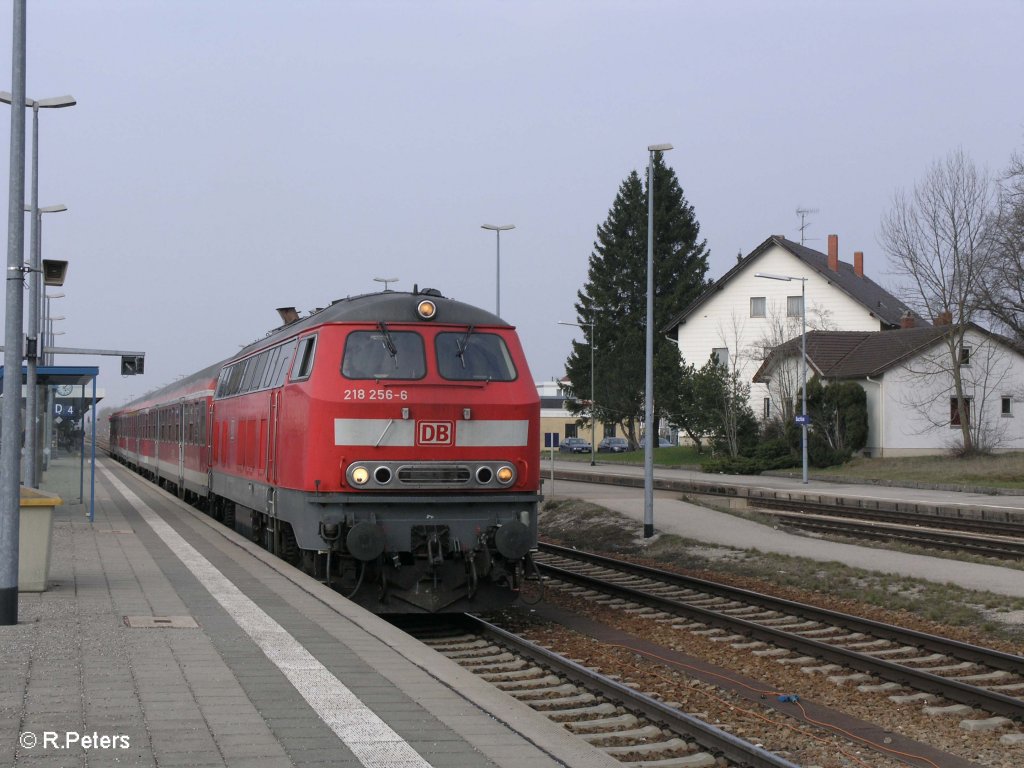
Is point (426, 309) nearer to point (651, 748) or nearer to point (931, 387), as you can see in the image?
point (651, 748)

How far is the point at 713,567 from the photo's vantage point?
60.6 feet

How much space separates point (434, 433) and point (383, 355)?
39.0 inches

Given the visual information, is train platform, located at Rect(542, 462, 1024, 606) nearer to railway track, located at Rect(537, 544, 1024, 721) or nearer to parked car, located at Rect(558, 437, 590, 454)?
railway track, located at Rect(537, 544, 1024, 721)

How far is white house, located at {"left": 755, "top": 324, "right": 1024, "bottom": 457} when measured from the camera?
161 ft

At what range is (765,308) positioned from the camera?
63.0m

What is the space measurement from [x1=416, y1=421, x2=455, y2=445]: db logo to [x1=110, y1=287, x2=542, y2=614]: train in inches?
0.7

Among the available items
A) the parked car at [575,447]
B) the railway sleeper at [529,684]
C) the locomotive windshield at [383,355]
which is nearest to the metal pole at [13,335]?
the locomotive windshield at [383,355]

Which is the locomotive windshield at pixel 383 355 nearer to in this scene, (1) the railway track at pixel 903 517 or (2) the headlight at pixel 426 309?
(2) the headlight at pixel 426 309

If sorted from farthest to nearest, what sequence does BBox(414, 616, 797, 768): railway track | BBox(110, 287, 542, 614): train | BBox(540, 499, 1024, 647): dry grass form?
BBox(540, 499, 1024, 647): dry grass, BBox(110, 287, 542, 614): train, BBox(414, 616, 797, 768): railway track

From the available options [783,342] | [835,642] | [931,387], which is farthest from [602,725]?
[783,342]

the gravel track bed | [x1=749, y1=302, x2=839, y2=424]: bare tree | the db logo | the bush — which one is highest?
[x1=749, y1=302, x2=839, y2=424]: bare tree

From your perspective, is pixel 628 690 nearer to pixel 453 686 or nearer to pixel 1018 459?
pixel 453 686

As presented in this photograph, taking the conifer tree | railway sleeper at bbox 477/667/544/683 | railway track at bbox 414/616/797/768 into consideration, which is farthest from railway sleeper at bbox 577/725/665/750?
the conifer tree

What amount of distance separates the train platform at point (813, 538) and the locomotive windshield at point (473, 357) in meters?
6.08
